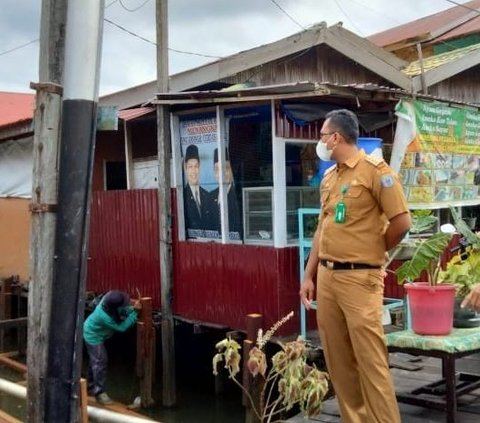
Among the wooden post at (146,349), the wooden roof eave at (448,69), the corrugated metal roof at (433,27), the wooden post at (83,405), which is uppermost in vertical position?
the corrugated metal roof at (433,27)

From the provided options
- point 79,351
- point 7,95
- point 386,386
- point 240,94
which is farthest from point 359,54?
point 7,95

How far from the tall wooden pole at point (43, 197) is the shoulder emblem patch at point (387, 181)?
176cm

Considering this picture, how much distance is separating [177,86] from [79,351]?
6.11 metres

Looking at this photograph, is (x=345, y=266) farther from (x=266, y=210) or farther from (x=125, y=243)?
(x=125, y=243)

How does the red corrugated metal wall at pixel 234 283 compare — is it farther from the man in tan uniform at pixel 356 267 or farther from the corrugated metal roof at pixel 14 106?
the corrugated metal roof at pixel 14 106

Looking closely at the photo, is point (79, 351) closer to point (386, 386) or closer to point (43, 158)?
point (43, 158)

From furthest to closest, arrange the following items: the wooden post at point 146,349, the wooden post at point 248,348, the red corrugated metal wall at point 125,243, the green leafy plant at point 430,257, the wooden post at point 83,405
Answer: the red corrugated metal wall at point 125,243 → the wooden post at point 146,349 → the wooden post at point 248,348 → the green leafy plant at point 430,257 → the wooden post at point 83,405

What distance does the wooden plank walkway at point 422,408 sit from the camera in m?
4.73

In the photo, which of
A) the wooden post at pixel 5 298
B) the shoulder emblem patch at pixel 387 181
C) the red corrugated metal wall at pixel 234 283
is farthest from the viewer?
the wooden post at pixel 5 298

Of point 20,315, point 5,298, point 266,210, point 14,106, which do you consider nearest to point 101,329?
point 266,210

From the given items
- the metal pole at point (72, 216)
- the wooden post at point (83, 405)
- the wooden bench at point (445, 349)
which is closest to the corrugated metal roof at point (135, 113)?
the wooden bench at point (445, 349)

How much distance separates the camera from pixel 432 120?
7.71 m

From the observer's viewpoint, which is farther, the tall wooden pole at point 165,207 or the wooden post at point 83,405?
the tall wooden pole at point 165,207

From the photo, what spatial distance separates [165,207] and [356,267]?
4824 millimetres
